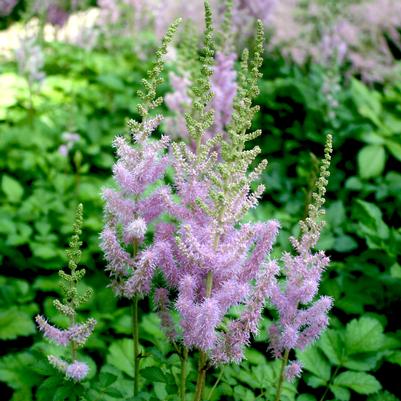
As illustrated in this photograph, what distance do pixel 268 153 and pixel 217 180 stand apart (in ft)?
11.7

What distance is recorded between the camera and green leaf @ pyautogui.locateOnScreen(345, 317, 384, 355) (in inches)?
90.1

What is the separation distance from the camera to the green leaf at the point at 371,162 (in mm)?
4258

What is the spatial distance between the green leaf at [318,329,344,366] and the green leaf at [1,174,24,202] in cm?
223

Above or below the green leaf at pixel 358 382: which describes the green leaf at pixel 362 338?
above

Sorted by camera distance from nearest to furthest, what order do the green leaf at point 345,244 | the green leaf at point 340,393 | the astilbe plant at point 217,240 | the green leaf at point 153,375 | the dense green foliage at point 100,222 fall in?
the astilbe plant at point 217,240
the green leaf at point 153,375
the green leaf at point 340,393
the dense green foliage at point 100,222
the green leaf at point 345,244

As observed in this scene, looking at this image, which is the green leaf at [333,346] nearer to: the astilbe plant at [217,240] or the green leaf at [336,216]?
the astilbe plant at [217,240]

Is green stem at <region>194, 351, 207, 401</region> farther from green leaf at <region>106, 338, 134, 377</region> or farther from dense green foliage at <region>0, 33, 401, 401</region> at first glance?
green leaf at <region>106, 338, 134, 377</region>

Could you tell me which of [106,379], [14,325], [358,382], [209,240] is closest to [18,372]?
[14,325]

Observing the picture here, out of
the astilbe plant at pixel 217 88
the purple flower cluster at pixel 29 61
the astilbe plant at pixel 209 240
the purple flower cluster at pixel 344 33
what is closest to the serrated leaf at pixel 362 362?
the astilbe plant at pixel 209 240

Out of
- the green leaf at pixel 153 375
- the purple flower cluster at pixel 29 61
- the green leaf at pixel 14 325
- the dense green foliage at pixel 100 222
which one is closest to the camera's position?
the green leaf at pixel 153 375

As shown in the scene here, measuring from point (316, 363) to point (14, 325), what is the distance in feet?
4.68

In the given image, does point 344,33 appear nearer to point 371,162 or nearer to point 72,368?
point 371,162

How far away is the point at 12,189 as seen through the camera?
367 cm

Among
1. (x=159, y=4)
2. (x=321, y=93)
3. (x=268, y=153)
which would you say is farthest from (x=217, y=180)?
(x=159, y=4)
